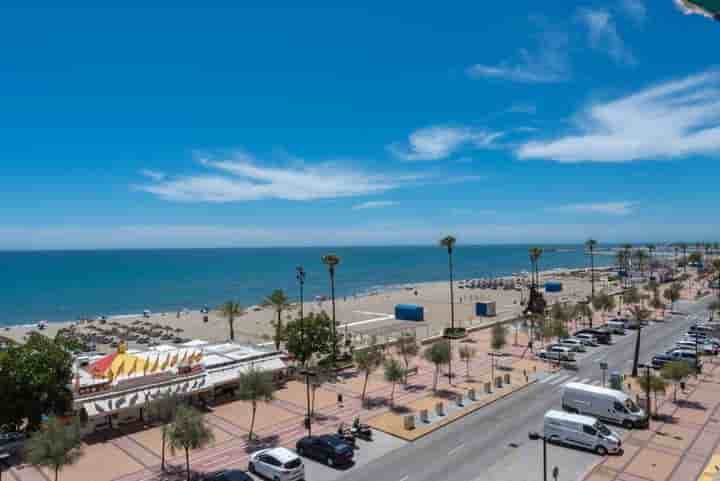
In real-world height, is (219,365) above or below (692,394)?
above

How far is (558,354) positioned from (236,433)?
31.7 m

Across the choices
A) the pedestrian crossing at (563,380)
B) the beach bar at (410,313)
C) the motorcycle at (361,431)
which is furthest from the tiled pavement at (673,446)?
the beach bar at (410,313)

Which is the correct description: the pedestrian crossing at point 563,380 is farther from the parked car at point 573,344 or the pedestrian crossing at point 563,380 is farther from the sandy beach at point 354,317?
the sandy beach at point 354,317

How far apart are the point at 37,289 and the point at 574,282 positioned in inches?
6507

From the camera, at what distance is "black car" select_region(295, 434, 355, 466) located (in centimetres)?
2338

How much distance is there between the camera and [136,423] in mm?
30297

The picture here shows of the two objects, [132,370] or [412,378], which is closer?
[132,370]

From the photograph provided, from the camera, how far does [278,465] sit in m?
21.6

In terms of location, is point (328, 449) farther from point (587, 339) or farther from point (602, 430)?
point (587, 339)

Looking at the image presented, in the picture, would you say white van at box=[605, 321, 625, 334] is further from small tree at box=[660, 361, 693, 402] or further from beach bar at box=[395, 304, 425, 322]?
small tree at box=[660, 361, 693, 402]

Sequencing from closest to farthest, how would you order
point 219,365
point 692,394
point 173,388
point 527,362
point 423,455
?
point 423,455 → point 173,388 → point 692,394 → point 219,365 → point 527,362

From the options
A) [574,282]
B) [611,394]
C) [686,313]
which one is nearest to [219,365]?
[611,394]

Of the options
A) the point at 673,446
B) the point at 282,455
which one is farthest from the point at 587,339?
the point at 282,455

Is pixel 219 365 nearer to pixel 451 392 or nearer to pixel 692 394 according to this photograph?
pixel 451 392
